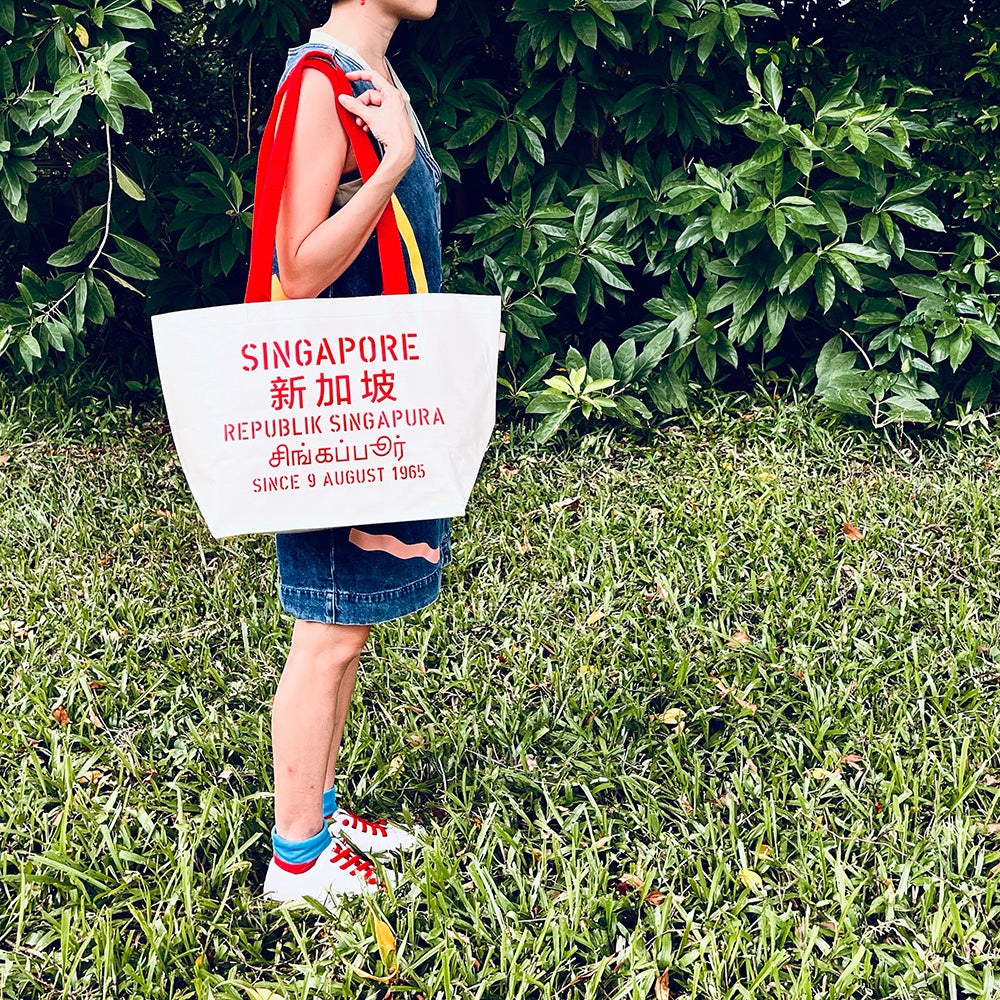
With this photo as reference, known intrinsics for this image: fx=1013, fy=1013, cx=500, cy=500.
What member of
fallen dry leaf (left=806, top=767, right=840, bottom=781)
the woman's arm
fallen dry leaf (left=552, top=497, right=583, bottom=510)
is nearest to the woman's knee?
the woman's arm

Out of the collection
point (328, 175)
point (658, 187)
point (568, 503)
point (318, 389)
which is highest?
point (328, 175)

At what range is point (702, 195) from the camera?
3.55 m

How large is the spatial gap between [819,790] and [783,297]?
2.07 metres

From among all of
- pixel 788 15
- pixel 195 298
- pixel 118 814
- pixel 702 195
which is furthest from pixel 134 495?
pixel 788 15

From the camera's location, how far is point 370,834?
210 cm

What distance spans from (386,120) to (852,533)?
2.26 m

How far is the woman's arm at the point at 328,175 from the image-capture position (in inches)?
58.2

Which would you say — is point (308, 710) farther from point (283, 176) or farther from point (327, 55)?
point (327, 55)

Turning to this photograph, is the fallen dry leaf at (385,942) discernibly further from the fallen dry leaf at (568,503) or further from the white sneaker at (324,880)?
the fallen dry leaf at (568,503)

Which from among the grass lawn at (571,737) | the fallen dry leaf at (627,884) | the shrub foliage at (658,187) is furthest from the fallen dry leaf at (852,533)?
the fallen dry leaf at (627,884)

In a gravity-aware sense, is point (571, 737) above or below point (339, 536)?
below

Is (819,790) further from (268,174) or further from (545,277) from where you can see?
(545,277)

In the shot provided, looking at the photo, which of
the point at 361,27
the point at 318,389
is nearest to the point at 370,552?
the point at 318,389

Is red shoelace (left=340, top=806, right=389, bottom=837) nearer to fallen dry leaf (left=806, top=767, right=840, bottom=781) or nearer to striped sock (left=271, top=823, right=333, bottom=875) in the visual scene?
striped sock (left=271, top=823, right=333, bottom=875)
